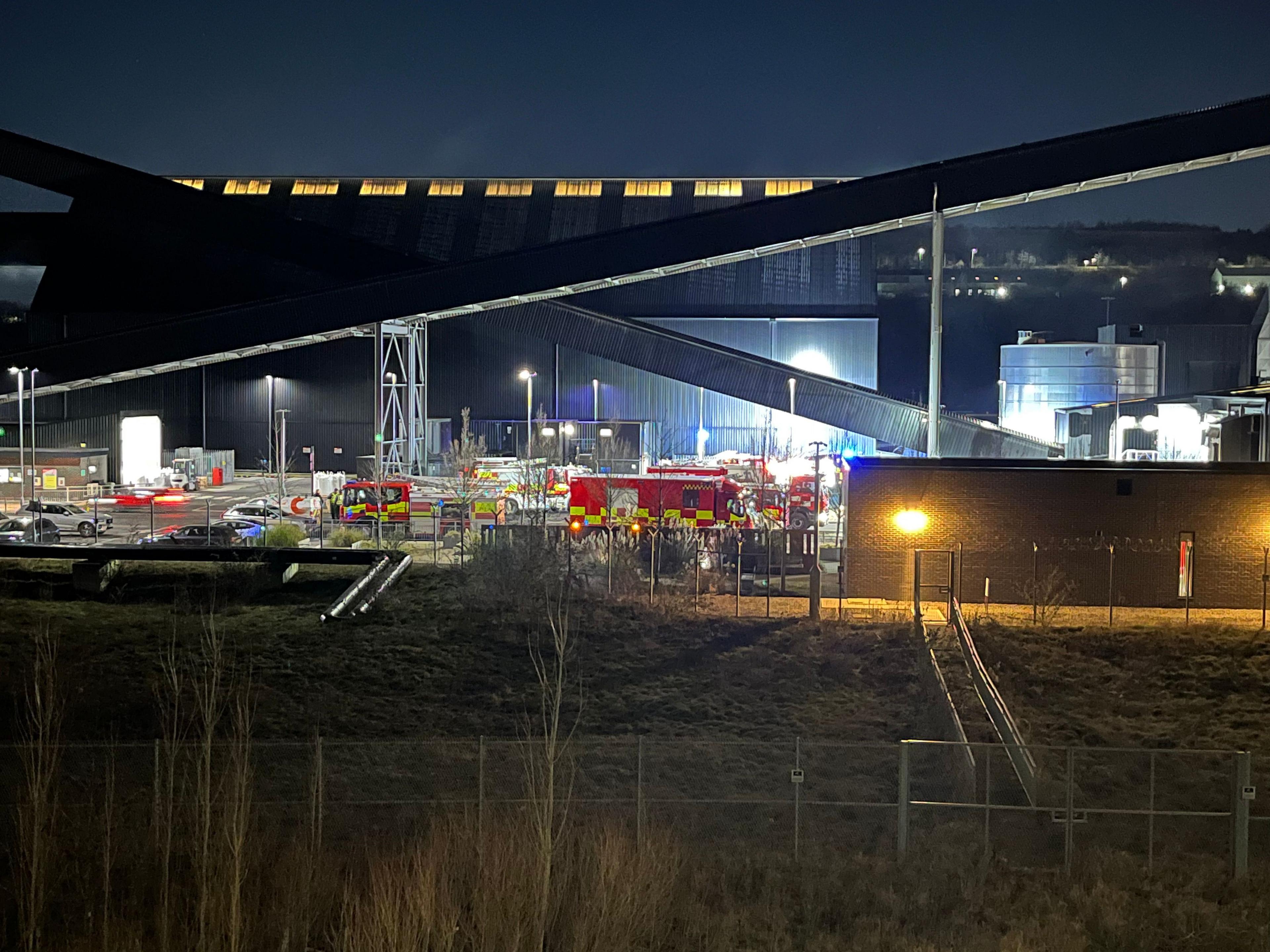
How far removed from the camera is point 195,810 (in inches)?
433

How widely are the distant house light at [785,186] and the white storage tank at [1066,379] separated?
50.7 ft

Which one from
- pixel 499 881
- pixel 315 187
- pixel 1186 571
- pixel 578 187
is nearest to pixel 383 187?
pixel 315 187

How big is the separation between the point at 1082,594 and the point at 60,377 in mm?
37863

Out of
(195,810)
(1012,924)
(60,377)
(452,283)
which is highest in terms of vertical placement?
(452,283)

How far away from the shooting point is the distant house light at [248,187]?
2867 inches

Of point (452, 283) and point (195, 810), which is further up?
point (452, 283)

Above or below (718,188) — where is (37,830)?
below

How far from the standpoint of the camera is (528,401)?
199 ft

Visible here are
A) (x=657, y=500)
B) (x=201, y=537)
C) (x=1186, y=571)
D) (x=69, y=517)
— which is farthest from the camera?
(x=69, y=517)

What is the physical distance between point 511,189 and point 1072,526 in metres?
51.3

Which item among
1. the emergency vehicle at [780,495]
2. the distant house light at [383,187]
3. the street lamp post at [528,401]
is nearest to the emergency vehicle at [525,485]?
the emergency vehicle at [780,495]

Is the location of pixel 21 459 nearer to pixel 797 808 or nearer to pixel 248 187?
pixel 248 187

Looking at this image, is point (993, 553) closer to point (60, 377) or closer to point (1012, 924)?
point (1012, 924)

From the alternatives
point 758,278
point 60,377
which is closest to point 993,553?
point 60,377
